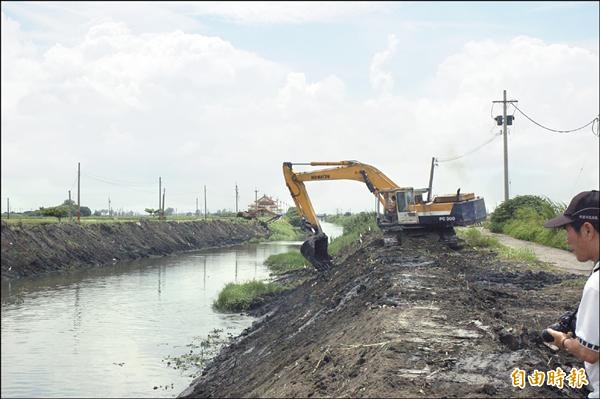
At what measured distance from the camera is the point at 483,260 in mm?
20047

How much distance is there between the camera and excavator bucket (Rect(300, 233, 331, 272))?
23391mm

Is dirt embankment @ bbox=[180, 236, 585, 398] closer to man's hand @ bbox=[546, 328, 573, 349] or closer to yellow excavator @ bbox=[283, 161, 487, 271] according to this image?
man's hand @ bbox=[546, 328, 573, 349]

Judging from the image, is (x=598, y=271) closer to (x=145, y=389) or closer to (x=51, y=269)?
(x=145, y=389)

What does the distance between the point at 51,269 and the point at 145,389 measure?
78.3 ft

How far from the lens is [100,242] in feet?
142

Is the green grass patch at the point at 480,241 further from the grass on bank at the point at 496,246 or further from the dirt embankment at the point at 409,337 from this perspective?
the dirt embankment at the point at 409,337

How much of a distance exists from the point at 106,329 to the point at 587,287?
16527 millimetres

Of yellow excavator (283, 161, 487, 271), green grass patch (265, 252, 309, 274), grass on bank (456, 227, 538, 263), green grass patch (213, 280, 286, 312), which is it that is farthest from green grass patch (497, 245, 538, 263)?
green grass patch (265, 252, 309, 274)

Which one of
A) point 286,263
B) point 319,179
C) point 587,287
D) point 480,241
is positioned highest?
point 319,179

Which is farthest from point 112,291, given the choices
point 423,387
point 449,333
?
point 423,387

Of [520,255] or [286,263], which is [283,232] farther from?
[520,255]

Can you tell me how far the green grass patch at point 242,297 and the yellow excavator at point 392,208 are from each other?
2206 millimetres

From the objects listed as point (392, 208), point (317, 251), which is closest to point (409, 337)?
point (392, 208)

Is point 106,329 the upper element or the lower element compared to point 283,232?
lower
